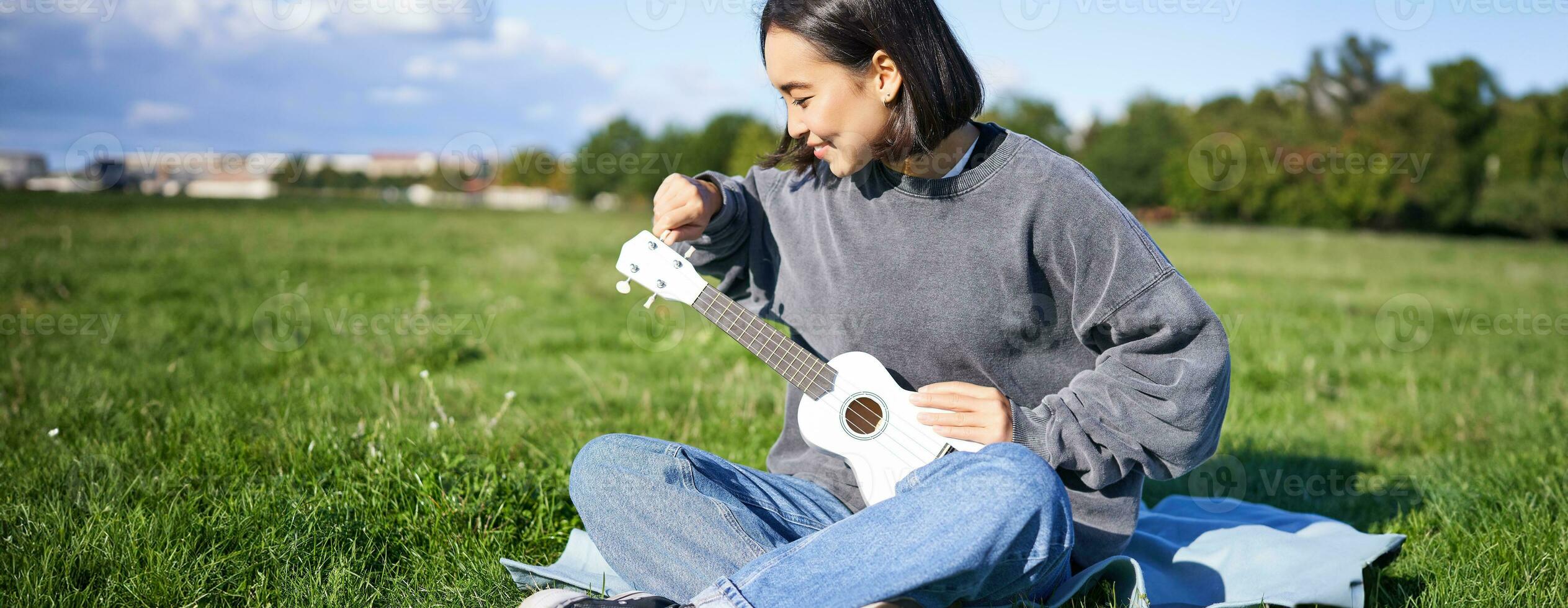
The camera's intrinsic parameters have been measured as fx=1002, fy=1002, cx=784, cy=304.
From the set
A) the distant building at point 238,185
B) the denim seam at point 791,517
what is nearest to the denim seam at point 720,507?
the denim seam at point 791,517

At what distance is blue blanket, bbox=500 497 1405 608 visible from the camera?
2625 millimetres

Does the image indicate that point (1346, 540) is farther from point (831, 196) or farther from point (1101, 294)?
point (831, 196)

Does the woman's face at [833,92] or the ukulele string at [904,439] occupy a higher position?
the woman's face at [833,92]

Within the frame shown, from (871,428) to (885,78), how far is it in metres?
0.90

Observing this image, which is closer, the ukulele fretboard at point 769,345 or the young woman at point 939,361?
the young woman at point 939,361

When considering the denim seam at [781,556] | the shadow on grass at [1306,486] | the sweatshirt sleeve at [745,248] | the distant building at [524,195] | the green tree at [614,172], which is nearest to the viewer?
the denim seam at [781,556]

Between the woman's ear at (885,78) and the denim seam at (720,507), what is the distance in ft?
3.41

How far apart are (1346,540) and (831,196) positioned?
185cm

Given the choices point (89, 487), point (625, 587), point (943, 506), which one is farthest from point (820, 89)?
point (89, 487)

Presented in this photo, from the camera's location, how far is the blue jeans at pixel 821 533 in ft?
6.89

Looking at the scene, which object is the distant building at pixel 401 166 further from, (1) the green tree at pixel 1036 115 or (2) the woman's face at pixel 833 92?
(2) the woman's face at pixel 833 92

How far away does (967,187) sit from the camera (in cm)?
258

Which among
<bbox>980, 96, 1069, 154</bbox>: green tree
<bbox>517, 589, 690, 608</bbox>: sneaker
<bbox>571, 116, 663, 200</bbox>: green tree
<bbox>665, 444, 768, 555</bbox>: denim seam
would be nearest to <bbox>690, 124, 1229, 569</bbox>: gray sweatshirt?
<bbox>665, 444, 768, 555</bbox>: denim seam

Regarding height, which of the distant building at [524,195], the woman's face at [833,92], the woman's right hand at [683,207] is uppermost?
the woman's face at [833,92]
